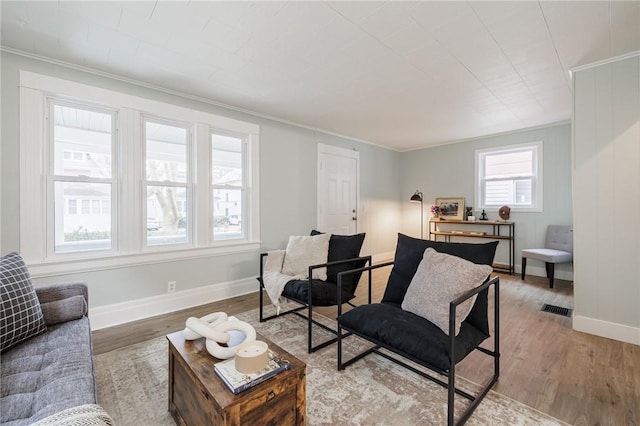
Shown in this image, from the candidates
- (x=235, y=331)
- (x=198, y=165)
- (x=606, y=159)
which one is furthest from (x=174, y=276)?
(x=606, y=159)

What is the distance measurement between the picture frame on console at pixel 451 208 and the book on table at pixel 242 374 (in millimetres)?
4970

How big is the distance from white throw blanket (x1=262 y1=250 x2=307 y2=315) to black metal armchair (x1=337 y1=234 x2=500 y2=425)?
795 millimetres

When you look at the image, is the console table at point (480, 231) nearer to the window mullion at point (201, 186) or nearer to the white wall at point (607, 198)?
the white wall at point (607, 198)

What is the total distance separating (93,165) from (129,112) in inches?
24.1

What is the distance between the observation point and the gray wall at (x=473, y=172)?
4254mm

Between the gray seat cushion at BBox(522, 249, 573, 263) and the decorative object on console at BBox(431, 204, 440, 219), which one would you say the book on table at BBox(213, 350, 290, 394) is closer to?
the gray seat cushion at BBox(522, 249, 573, 263)

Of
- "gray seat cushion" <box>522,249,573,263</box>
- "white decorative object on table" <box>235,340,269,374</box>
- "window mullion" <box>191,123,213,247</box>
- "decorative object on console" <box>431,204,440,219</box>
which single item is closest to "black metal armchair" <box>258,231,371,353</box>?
"white decorative object on table" <box>235,340,269,374</box>

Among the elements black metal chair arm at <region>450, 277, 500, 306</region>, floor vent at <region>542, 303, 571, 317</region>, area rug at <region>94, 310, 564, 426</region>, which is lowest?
area rug at <region>94, 310, 564, 426</region>

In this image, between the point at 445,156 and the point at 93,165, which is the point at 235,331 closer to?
the point at 93,165

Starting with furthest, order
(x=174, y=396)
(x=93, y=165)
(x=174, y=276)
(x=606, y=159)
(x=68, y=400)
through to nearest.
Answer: (x=174, y=276) → (x=93, y=165) → (x=606, y=159) → (x=174, y=396) → (x=68, y=400)

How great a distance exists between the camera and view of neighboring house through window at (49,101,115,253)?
2.49 metres

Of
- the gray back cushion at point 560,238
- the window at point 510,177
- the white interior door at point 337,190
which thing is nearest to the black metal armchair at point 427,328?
the white interior door at point 337,190

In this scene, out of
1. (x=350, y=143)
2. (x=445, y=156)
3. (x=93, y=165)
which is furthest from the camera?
(x=445, y=156)

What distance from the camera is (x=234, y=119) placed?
3.52 metres
